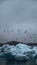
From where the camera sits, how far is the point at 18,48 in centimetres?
2761

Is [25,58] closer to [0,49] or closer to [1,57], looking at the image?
[1,57]

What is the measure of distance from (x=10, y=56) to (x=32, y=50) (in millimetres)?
2947

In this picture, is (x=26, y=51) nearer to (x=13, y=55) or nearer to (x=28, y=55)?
(x=28, y=55)

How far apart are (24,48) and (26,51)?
3.57 ft

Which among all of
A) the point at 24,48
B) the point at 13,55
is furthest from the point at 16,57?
the point at 24,48

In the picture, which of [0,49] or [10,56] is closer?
[10,56]

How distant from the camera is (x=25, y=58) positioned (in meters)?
Result: 24.2

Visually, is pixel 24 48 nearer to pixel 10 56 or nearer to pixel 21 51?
pixel 21 51

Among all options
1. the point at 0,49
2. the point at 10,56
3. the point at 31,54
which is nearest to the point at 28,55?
the point at 31,54

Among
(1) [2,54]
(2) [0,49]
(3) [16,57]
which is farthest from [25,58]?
(2) [0,49]

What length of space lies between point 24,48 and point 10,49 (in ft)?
5.79

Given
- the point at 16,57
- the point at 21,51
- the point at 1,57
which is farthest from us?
the point at 21,51

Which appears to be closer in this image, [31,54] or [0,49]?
[31,54]

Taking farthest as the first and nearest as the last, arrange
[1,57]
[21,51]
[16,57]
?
[21,51]
[1,57]
[16,57]
